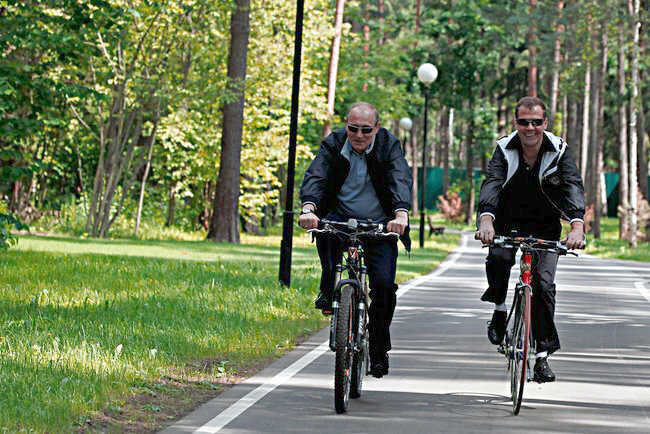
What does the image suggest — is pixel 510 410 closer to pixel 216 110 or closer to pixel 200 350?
pixel 200 350

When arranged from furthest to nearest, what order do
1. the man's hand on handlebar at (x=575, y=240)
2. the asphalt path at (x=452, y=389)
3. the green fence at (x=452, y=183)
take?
1. the green fence at (x=452, y=183)
2. the man's hand on handlebar at (x=575, y=240)
3. the asphalt path at (x=452, y=389)

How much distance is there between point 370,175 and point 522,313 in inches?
54.6

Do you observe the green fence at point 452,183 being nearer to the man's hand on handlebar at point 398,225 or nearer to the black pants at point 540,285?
the black pants at point 540,285

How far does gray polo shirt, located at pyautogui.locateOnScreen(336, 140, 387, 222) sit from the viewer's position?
9000mm

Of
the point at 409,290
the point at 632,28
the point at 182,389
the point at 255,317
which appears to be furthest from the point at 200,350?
the point at 632,28

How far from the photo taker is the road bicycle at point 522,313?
8492mm

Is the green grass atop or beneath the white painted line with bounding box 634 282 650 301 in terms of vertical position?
atop

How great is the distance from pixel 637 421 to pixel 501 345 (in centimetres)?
125

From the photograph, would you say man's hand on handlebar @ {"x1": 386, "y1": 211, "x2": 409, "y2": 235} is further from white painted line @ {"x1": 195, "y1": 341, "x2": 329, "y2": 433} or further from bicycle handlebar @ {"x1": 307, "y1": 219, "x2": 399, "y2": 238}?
white painted line @ {"x1": 195, "y1": 341, "x2": 329, "y2": 433}

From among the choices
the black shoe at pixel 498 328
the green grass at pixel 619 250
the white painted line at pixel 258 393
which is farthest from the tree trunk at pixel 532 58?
the black shoe at pixel 498 328

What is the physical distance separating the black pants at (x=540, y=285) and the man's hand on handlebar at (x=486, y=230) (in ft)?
1.29

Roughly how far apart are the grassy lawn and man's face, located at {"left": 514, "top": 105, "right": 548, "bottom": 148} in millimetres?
2843

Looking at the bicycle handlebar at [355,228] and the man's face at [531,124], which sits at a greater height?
the man's face at [531,124]

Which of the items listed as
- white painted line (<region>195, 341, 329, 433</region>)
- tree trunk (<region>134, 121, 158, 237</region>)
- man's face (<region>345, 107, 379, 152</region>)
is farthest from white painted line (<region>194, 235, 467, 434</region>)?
Result: tree trunk (<region>134, 121, 158, 237</region>)
